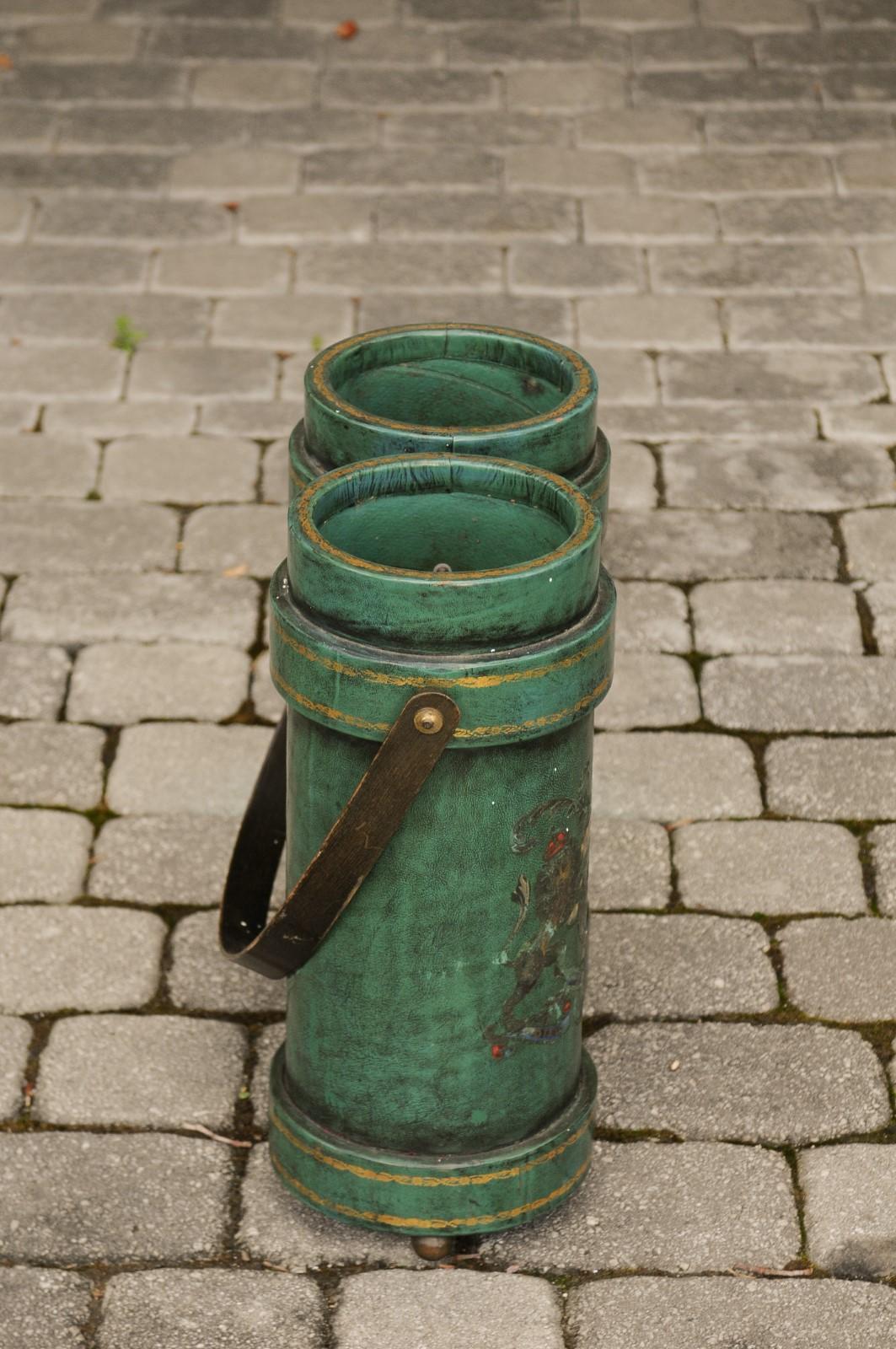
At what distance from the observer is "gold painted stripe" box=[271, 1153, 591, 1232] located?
9.87ft

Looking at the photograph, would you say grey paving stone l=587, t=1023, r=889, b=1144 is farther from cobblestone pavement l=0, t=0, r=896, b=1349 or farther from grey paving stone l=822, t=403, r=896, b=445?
grey paving stone l=822, t=403, r=896, b=445

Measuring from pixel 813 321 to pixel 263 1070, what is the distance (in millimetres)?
3647

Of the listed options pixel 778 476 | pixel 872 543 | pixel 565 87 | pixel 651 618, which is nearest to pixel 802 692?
pixel 651 618

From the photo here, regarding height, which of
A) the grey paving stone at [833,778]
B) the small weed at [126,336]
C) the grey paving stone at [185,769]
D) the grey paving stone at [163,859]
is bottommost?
the small weed at [126,336]

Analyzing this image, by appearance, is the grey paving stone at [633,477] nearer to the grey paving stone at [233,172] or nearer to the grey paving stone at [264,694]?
the grey paving stone at [264,694]

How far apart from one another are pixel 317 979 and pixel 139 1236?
1.82ft

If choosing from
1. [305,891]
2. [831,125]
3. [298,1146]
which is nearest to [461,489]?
[305,891]

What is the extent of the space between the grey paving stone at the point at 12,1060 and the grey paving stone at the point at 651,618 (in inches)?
72.6

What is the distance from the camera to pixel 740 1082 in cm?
343

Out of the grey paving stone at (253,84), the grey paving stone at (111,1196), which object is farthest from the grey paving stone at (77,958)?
the grey paving stone at (253,84)

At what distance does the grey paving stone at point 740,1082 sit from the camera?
3340mm

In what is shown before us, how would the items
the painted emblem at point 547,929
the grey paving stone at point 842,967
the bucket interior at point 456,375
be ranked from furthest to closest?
the grey paving stone at point 842,967 < the bucket interior at point 456,375 < the painted emblem at point 547,929

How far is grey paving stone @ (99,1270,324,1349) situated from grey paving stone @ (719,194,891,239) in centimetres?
460

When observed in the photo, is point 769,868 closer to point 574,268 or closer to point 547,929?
point 547,929
